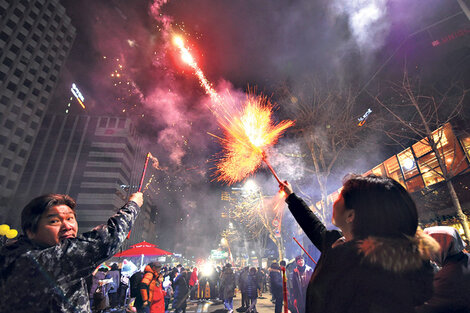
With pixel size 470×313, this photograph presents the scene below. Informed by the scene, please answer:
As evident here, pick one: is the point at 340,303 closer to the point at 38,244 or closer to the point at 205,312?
the point at 38,244

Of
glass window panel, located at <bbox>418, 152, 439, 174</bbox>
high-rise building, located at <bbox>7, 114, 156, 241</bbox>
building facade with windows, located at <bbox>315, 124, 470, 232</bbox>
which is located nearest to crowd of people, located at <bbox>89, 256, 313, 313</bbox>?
building facade with windows, located at <bbox>315, 124, 470, 232</bbox>

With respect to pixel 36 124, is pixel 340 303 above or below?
below

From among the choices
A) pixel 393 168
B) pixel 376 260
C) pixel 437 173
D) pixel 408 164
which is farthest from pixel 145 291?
pixel 393 168

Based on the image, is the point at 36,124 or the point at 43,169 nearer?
the point at 36,124

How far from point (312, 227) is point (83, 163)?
98.2 m

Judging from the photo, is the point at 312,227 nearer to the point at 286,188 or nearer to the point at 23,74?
the point at 286,188

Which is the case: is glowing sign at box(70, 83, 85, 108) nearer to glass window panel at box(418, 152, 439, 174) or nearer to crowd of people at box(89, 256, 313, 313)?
crowd of people at box(89, 256, 313, 313)

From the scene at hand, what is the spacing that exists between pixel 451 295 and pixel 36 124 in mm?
99574

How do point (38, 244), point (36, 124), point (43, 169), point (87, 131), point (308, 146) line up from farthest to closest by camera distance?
point (87, 131), point (43, 169), point (36, 124), point (308, 146), point (38, 244)

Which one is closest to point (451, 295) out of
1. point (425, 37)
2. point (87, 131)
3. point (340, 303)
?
point (340, 303)

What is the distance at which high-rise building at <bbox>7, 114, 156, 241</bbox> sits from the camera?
7638 centimetres

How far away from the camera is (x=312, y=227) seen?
7.61 ft

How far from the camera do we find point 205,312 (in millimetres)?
12414

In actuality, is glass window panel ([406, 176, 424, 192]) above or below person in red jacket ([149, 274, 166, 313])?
above
